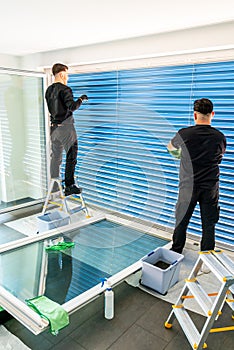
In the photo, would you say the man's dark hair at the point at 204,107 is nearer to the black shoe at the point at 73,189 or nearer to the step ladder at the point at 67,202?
the black shoe at the point at 73,189

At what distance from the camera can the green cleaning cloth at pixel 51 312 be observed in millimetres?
1631

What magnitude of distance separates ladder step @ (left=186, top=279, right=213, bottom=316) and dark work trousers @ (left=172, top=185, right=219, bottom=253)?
640 mm

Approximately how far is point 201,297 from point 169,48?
2036mm

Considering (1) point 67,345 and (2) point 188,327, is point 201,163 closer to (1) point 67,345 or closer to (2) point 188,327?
(2) point 188,327

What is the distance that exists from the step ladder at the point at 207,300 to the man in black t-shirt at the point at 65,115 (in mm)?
1413

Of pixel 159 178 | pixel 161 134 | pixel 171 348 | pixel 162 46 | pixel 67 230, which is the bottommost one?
pixel 171 348

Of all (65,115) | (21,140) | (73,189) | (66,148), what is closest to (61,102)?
(65,115)

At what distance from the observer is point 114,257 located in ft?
8.29

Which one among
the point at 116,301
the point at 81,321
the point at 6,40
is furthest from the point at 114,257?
the point at 6,40

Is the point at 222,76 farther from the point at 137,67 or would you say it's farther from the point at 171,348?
the point at 171,348

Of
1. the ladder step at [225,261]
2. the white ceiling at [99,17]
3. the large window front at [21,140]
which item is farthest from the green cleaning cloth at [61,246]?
the white ceiling at [99,17]

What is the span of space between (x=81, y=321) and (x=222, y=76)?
217cm

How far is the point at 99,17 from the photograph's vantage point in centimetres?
207

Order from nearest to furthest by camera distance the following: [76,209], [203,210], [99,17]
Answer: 1. [99,17]
2. [203,210]
3. [76,209]
